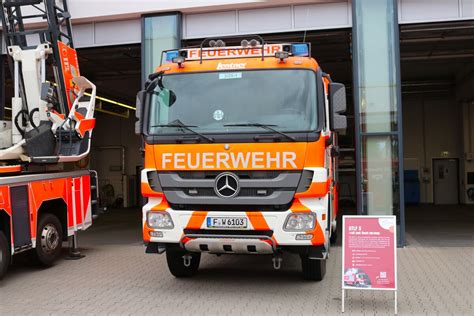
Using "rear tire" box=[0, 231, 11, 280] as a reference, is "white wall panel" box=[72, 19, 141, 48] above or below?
above

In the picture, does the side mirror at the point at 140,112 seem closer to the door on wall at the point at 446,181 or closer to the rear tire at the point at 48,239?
the rear tire at the point at 48,239

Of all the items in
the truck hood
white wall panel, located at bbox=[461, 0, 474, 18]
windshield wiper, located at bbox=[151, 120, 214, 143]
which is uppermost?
white wall panel, located at bbox=[461, 0, 474, 18]

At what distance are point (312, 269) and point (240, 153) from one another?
213 centimetres

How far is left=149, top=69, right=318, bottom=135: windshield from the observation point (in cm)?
575

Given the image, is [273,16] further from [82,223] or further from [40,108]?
[82,223]

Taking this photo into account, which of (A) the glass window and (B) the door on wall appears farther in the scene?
(B) the door on wall

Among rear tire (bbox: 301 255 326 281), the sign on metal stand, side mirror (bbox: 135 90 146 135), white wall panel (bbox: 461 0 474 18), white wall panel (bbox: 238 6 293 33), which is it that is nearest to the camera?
the sign on metal stand

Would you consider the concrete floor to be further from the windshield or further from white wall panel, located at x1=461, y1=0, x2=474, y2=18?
white wall panel, located at x1=461, y1=0, x2=474, y2=18

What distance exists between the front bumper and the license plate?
37 millimetres

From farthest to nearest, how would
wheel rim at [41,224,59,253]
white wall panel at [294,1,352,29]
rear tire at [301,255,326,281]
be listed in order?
white wall panel at [294,1,352,29] < wheel rim at [41,224,59,253] < rear tire at [301,255,326,281]

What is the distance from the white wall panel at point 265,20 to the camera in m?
10.2

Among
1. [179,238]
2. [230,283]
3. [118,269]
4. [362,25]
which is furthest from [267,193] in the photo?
[362,25]

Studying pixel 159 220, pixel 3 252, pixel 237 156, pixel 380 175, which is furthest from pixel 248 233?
pixel 380 175

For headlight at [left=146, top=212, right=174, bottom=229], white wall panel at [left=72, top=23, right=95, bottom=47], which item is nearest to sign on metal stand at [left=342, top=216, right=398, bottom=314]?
headlight at [left=146, top=212, right=174, bottom=229]
